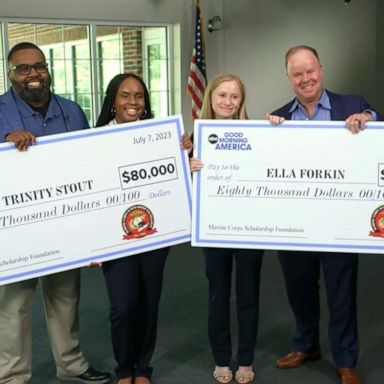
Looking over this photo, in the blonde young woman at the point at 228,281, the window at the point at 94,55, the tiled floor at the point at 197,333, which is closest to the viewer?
the blonde young woman at the point at 228,281

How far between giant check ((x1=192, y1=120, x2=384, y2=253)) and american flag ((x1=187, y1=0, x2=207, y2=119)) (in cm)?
427

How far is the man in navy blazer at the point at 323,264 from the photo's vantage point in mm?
2352

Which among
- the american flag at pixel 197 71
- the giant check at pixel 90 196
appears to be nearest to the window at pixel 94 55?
the american flag at pixel 197 71

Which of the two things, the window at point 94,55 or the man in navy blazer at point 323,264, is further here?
the window at point 94,55

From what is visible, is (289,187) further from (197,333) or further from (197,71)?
(197,71)

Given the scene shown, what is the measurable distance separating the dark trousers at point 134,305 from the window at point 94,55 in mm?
4641

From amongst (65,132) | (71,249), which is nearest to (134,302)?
(71,249)

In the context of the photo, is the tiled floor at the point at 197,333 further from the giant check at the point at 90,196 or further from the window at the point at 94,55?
the window at the point at 94,55

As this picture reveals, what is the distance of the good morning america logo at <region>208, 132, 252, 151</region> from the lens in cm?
239

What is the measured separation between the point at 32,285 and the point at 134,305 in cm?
46

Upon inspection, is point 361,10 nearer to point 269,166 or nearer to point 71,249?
point 269,166

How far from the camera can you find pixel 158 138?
2.37 metres

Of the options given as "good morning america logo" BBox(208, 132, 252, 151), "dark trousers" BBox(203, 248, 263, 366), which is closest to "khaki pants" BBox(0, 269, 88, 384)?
"dark trousers" BBox(203, 248, 263, 366)

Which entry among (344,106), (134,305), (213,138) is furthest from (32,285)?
(344,106)
